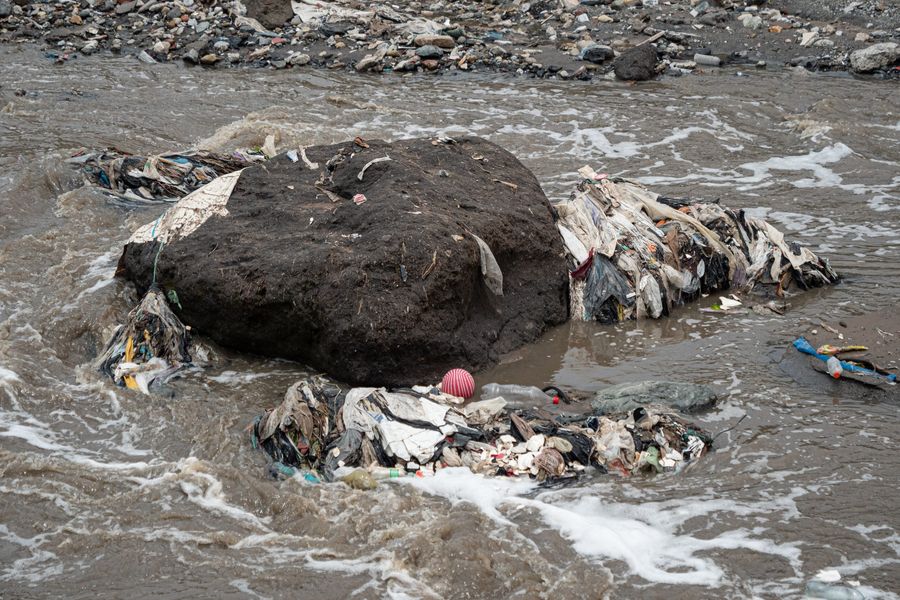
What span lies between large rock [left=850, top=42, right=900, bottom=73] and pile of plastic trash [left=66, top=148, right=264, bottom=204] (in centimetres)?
866

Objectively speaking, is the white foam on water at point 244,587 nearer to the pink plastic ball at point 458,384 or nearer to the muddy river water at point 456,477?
the muddy river water at point 456,477

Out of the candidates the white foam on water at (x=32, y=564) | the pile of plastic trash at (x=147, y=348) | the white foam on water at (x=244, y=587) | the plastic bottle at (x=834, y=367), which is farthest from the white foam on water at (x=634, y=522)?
the pile of plastic trash at (x=147, y=348)

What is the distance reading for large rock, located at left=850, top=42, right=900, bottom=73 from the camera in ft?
38.6

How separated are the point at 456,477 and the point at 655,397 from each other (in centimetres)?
132

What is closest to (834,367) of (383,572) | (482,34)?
(383,572)

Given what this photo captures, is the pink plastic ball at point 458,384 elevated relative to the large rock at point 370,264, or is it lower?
lower

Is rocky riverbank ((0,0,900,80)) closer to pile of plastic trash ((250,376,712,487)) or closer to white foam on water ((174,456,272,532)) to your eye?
pile of plastic trash ((250,376,712,487))

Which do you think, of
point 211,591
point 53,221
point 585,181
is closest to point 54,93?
point 53,221

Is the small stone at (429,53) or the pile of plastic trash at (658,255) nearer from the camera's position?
the pile of plastic trash at (658,255)

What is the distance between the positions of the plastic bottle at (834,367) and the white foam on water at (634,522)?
3.73ft

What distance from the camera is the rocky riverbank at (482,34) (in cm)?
1266

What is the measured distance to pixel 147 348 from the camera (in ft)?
18.0

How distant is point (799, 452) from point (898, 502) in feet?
1.79

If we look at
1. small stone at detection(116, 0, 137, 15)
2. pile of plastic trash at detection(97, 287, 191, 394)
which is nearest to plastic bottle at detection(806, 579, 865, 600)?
pile of plastic trash at detection(97, 287, 191, 394)
